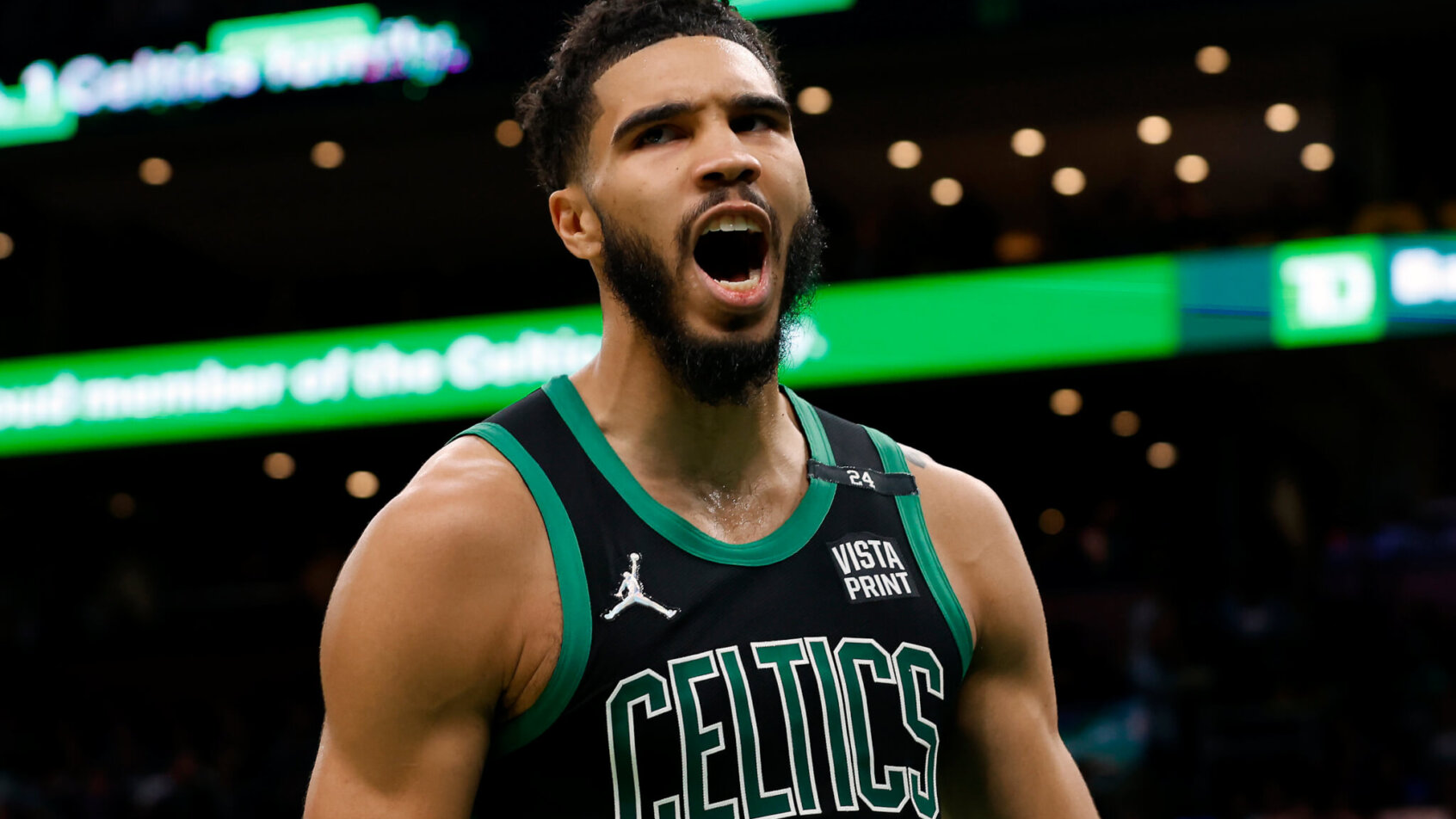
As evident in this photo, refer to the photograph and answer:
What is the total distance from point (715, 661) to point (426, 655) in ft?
1.29

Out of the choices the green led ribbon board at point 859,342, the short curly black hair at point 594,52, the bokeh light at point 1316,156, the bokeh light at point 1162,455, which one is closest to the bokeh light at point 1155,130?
the bokeh light at point 1316,156

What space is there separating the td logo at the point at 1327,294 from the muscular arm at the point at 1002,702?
848cm

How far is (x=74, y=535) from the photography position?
16.6 meters

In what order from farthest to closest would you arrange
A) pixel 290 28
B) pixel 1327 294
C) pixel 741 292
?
pixel 290 28 < pixel 1327 294 < pixel 741 292

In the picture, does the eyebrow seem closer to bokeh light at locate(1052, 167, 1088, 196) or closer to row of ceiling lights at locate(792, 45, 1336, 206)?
row of ceiling lights at locate(792, 45, 1336, 206)

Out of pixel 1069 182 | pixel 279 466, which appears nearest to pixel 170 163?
pixel 279 466

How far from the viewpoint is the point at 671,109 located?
2275mm

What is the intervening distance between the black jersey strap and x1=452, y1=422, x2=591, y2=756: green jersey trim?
453 millimetres

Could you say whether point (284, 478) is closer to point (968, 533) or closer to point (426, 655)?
point (968, 533)

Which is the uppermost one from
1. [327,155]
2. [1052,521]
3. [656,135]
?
[327,155]

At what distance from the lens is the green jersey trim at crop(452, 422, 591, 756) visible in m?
2.03

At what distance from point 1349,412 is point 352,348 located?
8583mm

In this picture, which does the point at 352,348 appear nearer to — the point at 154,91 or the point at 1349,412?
the point at 154,91

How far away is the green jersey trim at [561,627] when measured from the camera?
6.67 feet
